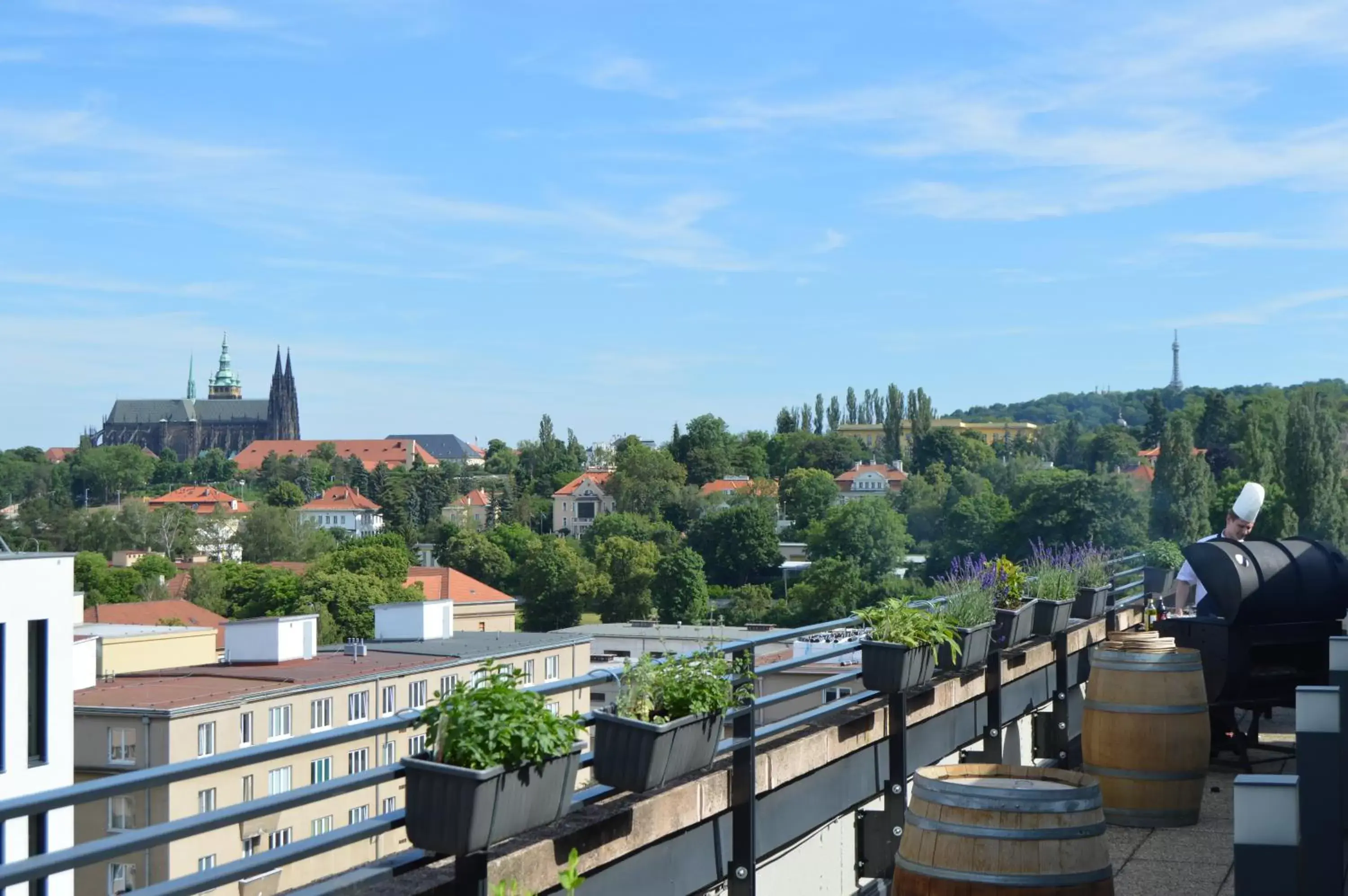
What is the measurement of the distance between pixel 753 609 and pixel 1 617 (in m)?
79.4

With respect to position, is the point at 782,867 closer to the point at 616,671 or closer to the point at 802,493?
the point at 616,671

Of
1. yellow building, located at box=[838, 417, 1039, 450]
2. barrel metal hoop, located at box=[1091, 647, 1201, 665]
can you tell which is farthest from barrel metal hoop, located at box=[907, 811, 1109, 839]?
yellow building, located at box=[838, 417, 1039, 450]

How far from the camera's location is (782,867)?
4.79m

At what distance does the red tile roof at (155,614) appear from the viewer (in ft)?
257

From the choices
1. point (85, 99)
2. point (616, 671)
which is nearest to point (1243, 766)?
point (616, 671)

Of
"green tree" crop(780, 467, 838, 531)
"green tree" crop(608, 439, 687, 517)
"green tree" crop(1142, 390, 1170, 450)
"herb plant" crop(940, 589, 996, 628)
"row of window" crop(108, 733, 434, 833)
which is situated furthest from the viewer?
"green tree" crop(608, 439, 687, 517)

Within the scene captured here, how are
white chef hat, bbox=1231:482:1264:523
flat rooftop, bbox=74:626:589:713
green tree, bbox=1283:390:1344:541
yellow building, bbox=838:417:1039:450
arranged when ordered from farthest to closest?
yellow building, bbox=838:417:1039:450
green tree, bbox=1283:390:1344:541
flat rooftop, bbox=74:626:589:713
white chef hat, bbox=1231:482:1264:523

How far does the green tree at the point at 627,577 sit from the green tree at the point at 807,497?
22149 millimetres

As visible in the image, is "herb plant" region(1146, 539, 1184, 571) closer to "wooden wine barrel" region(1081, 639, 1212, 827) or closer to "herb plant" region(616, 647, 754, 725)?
"wooden wine barrel" region(1081, 639, 1212, 827)

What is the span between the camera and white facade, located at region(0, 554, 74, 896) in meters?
14.1

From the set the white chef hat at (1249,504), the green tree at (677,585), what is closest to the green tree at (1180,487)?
the green tree at (677,585)

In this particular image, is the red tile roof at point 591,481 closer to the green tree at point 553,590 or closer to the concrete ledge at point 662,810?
the green tree at point 553,590

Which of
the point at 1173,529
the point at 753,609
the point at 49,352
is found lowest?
the point at 753,609

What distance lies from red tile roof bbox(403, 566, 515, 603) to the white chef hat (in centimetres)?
8794
